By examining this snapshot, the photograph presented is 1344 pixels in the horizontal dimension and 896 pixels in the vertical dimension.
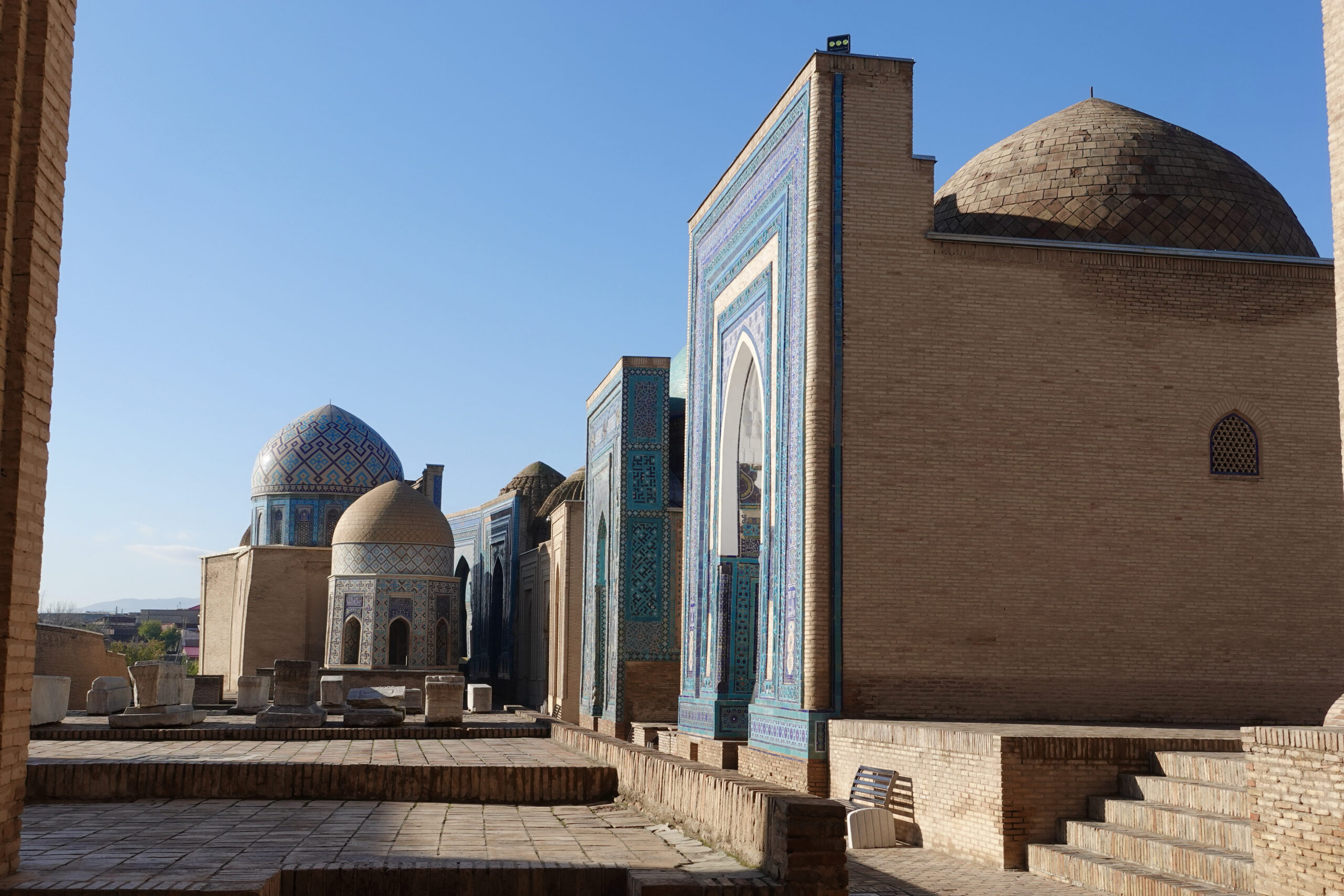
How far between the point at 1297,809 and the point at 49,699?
9969 mm

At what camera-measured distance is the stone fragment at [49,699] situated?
11250 millimetres

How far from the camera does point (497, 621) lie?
26219 millimetres

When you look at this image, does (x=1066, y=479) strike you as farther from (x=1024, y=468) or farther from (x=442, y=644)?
(x=442, y=644)

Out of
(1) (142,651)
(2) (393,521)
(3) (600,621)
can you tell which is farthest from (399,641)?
(1) (142,651)

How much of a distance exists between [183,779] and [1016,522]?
5.80m

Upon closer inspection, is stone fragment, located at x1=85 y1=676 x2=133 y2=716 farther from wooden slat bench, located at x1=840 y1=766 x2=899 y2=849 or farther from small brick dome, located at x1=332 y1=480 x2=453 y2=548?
small brick dome, located at x1=332 y1=480 x2=453 y2=548

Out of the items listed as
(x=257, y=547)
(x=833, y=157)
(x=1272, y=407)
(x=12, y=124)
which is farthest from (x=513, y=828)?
(x=257, y=547)

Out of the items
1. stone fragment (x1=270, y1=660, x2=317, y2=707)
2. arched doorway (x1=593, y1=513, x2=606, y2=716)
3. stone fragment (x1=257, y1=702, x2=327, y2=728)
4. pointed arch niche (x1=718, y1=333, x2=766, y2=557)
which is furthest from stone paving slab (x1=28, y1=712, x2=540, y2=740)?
arched doorway (x1=593, y1=513, x2=606, y2=716)

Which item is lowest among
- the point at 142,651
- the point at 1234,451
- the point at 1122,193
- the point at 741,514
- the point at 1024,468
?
the point at 142,651

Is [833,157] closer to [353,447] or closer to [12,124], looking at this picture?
[12,124]

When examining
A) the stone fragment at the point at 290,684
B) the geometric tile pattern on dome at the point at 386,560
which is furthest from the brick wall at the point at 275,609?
the stone fragment at the point at 290,684

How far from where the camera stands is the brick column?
370 centimetres

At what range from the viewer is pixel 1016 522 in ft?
31.1

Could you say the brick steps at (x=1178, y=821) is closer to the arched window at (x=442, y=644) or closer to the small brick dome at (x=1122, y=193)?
the small brick dome at (x=1122, y=193)
